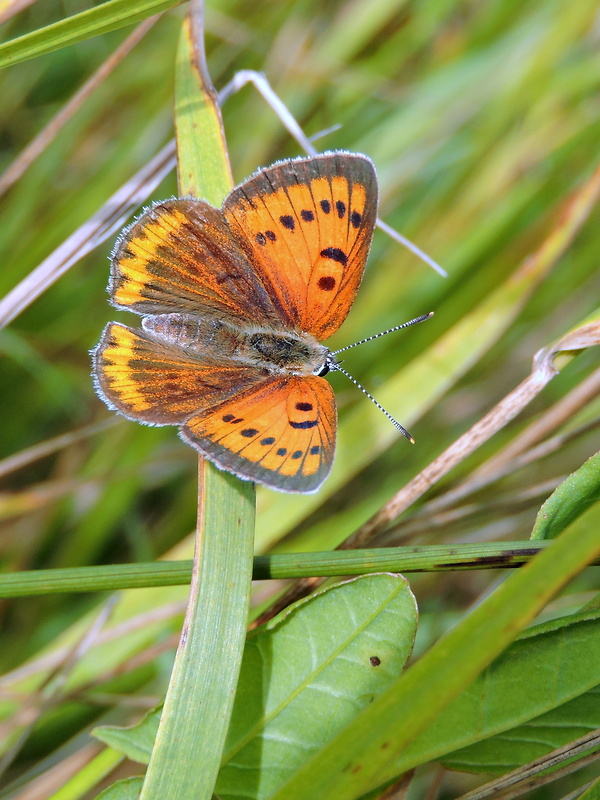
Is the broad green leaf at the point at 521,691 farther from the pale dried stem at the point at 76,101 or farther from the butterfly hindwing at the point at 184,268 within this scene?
the pale dried stem at the point at 76,101

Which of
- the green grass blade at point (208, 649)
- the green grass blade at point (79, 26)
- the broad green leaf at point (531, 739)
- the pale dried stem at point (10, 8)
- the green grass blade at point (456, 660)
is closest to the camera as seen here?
the green grass blade at point (456, 660)

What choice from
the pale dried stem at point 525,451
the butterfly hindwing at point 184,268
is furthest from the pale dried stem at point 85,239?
the pale dried stem at point 525,451

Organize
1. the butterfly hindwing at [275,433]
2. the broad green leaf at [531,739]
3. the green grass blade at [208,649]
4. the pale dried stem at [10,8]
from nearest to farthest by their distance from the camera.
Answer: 1. the green grass blade at [208,649]
2. the broad green leaf at [531,739]
3. the butterfly hindwing at [275,433]
4. the pale dried stem at [10,8]

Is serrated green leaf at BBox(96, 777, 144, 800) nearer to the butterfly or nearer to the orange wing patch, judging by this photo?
the butterfly

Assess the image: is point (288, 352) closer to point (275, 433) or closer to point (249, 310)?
point (249, 310)

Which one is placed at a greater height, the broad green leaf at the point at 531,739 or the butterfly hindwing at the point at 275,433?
the butterfly hindwing at the point at 275,433

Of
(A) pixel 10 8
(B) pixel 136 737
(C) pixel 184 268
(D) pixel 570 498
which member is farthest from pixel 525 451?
(A) pixel 10 8
